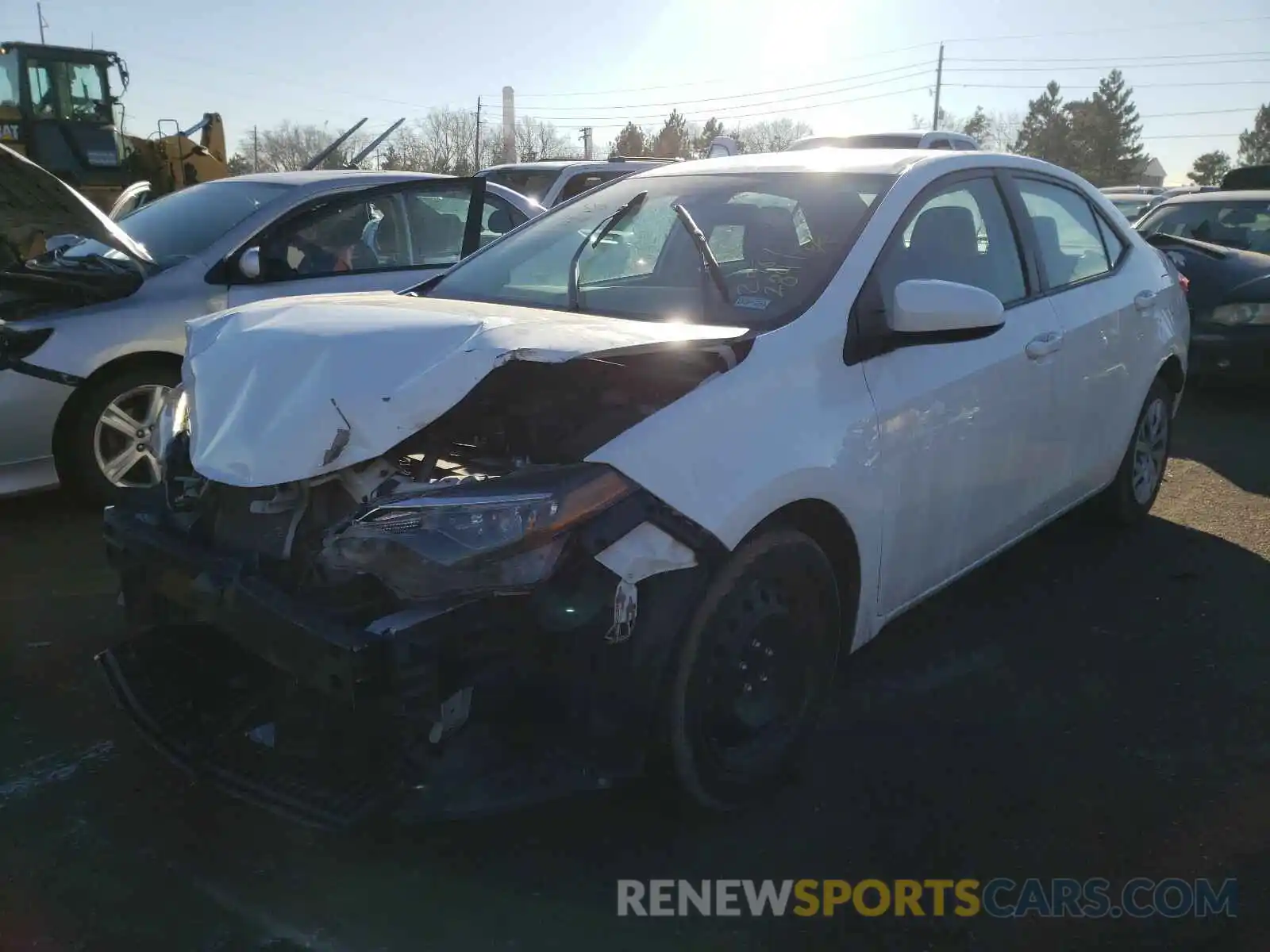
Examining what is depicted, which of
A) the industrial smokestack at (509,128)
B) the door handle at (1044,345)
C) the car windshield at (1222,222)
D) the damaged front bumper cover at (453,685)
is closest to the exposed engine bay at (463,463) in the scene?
the damaged front bumper cover at (453,685)

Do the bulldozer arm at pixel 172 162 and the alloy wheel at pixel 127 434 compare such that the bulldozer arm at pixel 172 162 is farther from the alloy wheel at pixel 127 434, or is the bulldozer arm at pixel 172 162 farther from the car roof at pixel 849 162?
the car roof at pixel 849 162

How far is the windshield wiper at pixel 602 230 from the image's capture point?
3.55 m

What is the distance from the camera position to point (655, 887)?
8.23ft

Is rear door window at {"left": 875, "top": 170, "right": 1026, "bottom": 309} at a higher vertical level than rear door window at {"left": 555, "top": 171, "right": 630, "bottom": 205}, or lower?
lower

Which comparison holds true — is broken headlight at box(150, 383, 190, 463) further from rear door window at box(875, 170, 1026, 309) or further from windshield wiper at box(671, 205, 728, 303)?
rear door window at box(875, 170, 1026, 309)

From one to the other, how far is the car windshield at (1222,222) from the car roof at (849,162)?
18.6 feet

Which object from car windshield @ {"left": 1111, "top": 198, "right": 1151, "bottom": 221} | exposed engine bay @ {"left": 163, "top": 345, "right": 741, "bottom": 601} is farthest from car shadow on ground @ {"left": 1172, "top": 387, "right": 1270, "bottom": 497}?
car windshield @ {"left": 1111, "top": 198, "right": 1151, "bottom": 221}

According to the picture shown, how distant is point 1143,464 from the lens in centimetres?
499

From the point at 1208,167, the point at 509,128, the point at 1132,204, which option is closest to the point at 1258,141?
the point at 1208,167

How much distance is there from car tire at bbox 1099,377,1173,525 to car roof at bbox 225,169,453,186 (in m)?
4.08

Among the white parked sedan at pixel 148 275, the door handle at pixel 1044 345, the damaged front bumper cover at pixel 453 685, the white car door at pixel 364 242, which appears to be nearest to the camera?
the damaged front bumper cover at pixel 453 685

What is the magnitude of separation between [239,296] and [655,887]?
3944 mm

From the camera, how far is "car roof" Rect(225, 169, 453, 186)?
590 cm

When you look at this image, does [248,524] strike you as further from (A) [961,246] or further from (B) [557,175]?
(B) [557,175]
